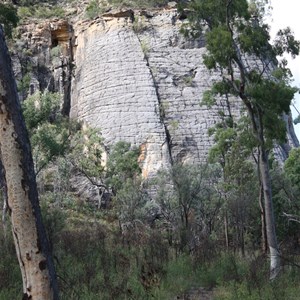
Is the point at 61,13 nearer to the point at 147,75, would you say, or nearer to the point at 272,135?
the point at 147,75

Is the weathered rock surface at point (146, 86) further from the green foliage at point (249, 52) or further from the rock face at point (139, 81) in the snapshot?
Answer: the green foliage at point (249, 52)

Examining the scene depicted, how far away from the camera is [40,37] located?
40.2 meters

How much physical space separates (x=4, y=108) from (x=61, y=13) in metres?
39.8

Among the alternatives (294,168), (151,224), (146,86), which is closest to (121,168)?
(151,224)

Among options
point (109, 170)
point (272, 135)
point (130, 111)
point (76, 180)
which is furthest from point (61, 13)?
point (272, 135)

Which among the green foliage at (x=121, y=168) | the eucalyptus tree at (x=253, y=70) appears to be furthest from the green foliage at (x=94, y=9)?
the eucalyptus tree at (x=253, y=70)

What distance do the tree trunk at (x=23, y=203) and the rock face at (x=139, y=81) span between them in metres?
26.0

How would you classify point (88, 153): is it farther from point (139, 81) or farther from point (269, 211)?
point (269, 211)

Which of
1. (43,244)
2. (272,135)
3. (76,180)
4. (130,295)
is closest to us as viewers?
(43,244)

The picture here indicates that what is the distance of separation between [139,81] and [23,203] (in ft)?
99.9

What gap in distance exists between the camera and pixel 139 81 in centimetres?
3444

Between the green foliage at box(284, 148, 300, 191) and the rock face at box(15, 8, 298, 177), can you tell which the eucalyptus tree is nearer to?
the green foliage at box(284, 148, 300, 191)

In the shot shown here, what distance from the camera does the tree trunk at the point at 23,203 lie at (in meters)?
4.33

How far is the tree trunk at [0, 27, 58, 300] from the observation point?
4.33m
